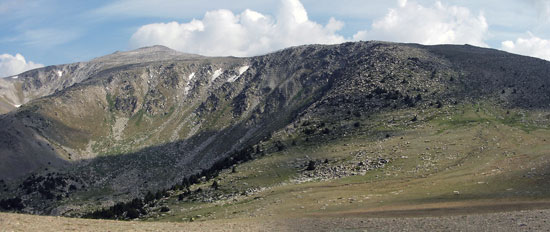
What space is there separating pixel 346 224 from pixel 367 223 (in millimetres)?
1708

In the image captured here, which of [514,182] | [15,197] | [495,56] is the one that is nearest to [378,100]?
[495,56]

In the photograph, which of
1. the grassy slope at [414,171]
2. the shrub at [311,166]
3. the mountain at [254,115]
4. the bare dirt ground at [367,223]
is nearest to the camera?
the bare dirt ground at [367,223]

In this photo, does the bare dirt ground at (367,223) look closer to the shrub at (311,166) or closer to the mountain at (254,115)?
the mountain at (254,115)

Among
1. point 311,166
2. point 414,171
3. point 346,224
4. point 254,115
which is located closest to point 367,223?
point 346,224

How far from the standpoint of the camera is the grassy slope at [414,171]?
41.9 metres

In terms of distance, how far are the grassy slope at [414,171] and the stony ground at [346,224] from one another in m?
5.19

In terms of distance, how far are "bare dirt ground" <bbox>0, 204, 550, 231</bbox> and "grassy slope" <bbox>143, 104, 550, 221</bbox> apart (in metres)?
3.04

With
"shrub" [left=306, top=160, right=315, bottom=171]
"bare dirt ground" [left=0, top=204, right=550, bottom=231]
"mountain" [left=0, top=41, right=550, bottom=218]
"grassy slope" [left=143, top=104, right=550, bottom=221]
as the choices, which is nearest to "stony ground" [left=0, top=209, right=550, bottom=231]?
"bare dirt ground" [left=0, top=204, right=550, bottom=231]

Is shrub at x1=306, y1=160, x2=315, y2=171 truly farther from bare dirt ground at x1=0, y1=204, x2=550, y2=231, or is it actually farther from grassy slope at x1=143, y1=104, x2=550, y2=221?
bare dirt ground at x1=0, y1=204, x2=550, y2=231

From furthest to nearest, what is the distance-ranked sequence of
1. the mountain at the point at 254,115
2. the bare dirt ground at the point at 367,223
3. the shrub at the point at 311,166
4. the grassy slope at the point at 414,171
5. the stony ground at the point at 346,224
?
the mountain at the point at 254,115
the shrub at the point at 311,166
the grassy slope at the point at 414,171
the bare dirt ground at the point at 367,223
the stony ground at the point at 346,224

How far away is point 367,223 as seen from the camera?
3281 cm

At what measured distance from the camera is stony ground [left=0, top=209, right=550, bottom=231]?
93.4ft

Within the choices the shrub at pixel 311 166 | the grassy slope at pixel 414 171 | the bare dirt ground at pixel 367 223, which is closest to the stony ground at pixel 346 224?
the bare dirt ground at pixel 367 223

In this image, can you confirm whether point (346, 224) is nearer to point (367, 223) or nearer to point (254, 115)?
point (367, 223)
